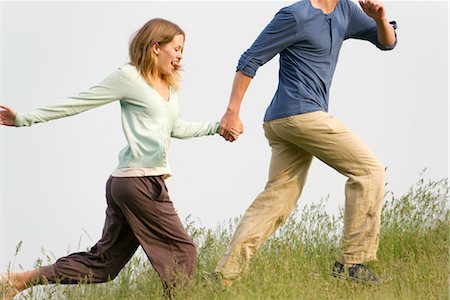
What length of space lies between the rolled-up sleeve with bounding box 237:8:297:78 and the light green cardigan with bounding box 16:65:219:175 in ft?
1.94

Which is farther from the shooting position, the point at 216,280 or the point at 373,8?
the point at 373,8

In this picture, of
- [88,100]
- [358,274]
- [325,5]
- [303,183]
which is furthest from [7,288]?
[325,5]

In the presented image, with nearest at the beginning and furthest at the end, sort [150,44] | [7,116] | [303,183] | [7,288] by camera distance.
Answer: [7,116] < [150,44] < [7,288] < [303,183]

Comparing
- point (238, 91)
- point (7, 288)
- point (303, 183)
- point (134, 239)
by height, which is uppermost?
point (238, 91)

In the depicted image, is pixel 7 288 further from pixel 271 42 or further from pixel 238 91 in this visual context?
pixel 271 42

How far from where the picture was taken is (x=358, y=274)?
6066mm

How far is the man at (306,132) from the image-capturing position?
5.88m

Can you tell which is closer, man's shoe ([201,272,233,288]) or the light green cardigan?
the light green cardigan

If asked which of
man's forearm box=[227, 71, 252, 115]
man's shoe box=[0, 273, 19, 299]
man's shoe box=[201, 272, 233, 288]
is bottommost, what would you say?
man's shoe box=[0, 273, 19, 299]

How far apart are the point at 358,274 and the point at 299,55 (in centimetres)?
141

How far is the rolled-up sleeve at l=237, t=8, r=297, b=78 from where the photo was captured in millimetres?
5852

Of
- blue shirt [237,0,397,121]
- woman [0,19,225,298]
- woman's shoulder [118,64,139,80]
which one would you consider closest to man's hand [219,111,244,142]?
woman [0,19,225,298]

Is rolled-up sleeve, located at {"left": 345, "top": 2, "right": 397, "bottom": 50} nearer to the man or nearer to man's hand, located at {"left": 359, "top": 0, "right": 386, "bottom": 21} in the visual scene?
the man

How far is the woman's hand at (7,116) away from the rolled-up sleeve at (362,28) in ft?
7.17
